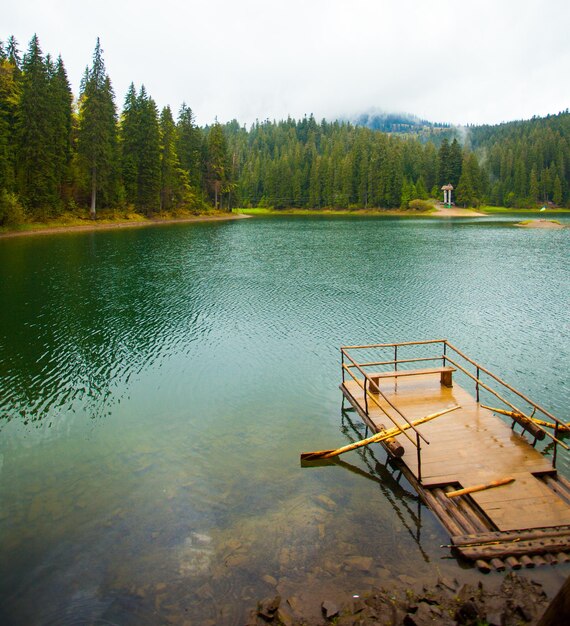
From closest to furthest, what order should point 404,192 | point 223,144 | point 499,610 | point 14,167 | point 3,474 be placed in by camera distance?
point 499,610 < point 3,474 < point 14,167 < point 223,144 < point 404,192

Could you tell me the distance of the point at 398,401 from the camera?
17.5m

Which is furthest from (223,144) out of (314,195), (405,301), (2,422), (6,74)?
(2,422)

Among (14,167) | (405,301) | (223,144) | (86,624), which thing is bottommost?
(86,624)

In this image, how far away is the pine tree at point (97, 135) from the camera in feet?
254

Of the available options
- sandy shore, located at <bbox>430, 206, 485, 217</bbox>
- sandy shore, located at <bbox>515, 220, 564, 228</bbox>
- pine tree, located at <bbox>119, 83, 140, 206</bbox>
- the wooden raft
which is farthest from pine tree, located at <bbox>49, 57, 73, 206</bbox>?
sandy shore, located at <bbox>430, 206, 485, 217</bbox>

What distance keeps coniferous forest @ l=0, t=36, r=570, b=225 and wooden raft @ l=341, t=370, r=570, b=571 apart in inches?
2468

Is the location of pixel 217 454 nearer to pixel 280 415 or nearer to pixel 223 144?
pixel 280 415

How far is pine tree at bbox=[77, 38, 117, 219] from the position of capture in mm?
77500

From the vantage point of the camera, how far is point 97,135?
7794 cm

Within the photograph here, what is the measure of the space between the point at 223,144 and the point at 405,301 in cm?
10154

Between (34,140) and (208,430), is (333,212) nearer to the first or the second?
(34,140)

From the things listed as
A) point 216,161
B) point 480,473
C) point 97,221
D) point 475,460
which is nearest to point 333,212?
point 216,161

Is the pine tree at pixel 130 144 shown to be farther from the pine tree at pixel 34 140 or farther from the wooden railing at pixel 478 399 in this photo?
the wooden railing at pixel 478 399

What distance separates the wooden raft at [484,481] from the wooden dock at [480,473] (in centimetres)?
2
